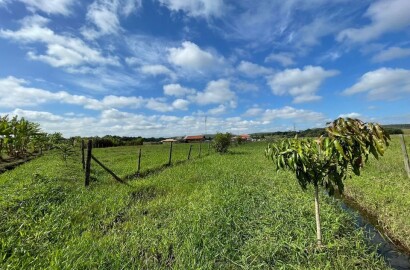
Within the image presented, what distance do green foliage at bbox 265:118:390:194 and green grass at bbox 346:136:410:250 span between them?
2997mm

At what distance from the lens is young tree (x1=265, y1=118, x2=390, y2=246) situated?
4.63 metres

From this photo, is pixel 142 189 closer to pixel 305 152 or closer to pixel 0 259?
pixel 0 259

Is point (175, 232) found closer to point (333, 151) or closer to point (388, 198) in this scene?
point (333, 151)

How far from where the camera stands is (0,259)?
4801mm

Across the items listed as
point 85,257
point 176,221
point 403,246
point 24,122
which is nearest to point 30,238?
point 85,257

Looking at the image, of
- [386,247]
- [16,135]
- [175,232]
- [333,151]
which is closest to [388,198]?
[386,247]

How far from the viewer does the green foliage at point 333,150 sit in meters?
4.63

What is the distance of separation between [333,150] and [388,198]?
583 centimetres

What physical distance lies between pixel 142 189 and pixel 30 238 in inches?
237

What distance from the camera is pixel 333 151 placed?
4.93 metres

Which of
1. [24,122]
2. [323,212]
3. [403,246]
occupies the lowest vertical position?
[403,246]

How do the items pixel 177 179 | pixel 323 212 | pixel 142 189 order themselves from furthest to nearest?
pixel 177 179 < pixel 142 189 < pixel 323 212

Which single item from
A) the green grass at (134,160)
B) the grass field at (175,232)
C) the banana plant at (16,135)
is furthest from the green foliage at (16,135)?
the grass field at (175,232)

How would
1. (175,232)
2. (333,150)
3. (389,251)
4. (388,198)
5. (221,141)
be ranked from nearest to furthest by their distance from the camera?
1. (333,150)
2. (389,251)
3. (175,232)
4. (388,198)
5. (221,141)
